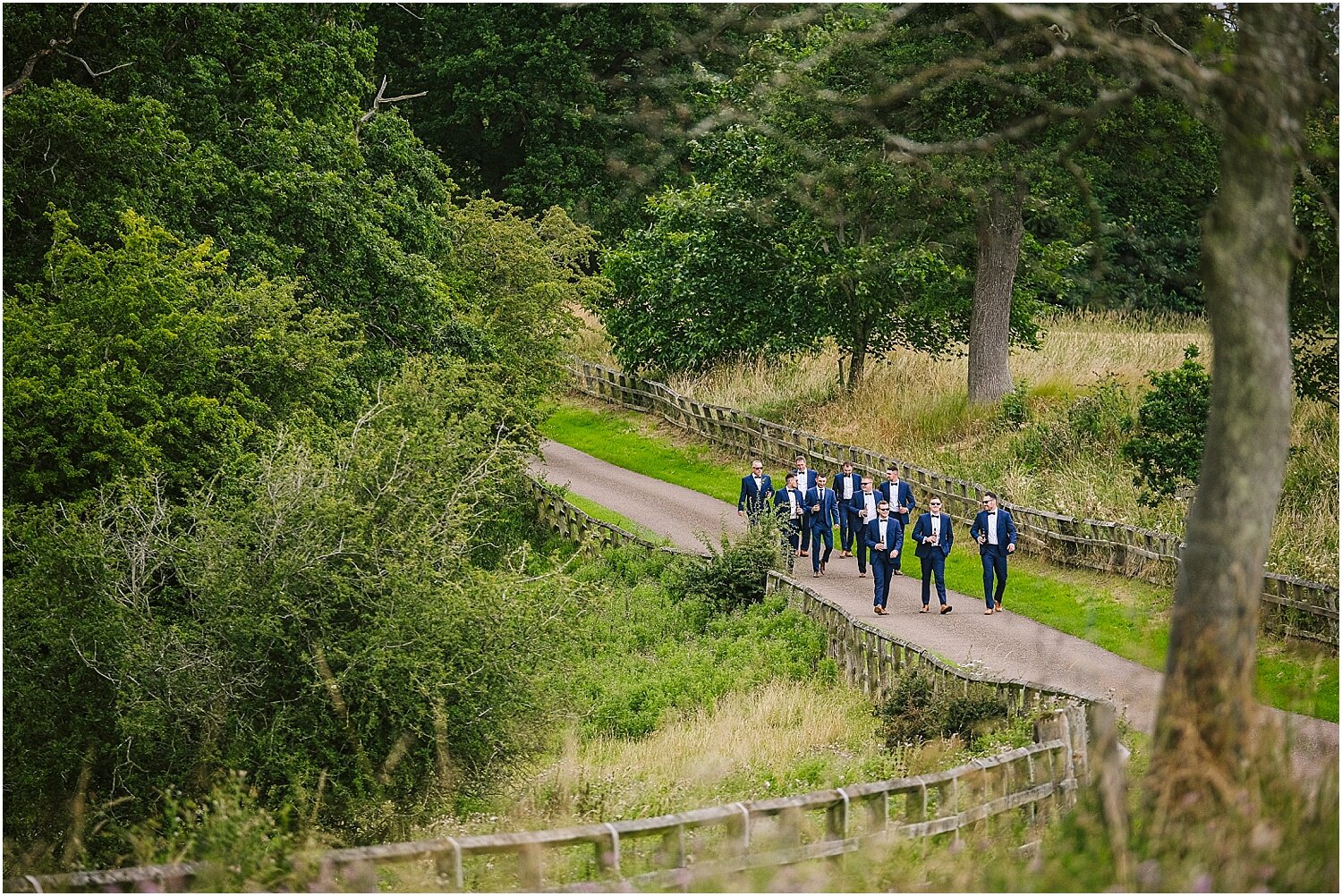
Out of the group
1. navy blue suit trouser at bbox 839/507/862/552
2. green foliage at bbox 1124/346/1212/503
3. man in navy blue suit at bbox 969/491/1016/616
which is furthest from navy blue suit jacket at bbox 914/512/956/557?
green foliage at bbox 1124/346/1212/503

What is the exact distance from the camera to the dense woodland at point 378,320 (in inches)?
485

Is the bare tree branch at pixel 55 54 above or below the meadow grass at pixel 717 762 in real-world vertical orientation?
above

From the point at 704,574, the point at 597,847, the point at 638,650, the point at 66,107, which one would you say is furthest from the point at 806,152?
the point at 597,847

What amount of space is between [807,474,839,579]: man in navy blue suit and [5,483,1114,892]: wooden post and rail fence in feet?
29.5

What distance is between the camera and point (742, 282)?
34.7m

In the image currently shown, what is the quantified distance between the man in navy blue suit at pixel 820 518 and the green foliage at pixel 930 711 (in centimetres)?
672

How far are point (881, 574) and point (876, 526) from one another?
775 millimetres

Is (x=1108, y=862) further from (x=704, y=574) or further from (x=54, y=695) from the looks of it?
(x=704, y=574)

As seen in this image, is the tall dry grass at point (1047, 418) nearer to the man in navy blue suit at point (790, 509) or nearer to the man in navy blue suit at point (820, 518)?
the man in navy blue suit at point (820, 518)

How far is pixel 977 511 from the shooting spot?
25031mm

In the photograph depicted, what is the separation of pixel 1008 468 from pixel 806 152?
7330 millimetres

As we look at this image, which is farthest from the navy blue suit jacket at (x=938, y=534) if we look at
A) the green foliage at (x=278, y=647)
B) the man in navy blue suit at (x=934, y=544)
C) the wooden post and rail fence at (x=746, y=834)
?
the green foliage at (x=278, y=647)

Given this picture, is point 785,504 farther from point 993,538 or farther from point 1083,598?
point 1083,598

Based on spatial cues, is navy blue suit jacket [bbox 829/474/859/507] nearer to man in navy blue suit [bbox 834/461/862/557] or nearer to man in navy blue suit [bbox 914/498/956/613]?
man in navy blue suit [bbox 834/461/862/557]
